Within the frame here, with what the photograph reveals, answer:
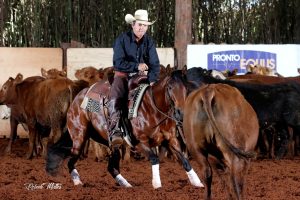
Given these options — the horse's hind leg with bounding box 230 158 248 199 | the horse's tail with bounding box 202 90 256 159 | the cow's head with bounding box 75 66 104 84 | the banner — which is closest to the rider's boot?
the horse's tail with bounding box 202 90 256 159

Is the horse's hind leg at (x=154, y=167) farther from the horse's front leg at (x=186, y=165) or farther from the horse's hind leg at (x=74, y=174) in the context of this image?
the horse's hind leg at (x=74, y=174)

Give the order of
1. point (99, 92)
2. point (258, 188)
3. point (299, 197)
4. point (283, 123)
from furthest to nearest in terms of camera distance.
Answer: point (283, 123), point (99, 92), point (258, 188), point (299, 197)

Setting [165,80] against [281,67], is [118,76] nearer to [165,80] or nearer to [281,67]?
[165,80]

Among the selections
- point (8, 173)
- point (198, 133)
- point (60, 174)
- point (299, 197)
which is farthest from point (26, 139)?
point (198, 133)

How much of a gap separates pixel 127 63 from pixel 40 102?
5.14 metres

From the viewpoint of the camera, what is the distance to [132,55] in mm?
9617

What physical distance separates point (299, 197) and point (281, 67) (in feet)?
25.0

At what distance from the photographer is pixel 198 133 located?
22.4 feet

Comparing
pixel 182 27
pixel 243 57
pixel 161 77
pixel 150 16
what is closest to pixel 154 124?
pixel 161 77

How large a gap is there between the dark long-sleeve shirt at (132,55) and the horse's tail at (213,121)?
113 inches

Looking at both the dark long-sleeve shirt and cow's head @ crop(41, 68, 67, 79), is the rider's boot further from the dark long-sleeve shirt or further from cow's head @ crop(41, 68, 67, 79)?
cow's head @ crop(41, 68, 67, 79)

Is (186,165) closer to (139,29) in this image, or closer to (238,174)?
(139,29)

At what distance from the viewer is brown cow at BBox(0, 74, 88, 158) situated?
1353 centimetres

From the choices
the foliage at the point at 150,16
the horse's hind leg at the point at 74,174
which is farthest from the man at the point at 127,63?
the foliage at the point at 150,16
